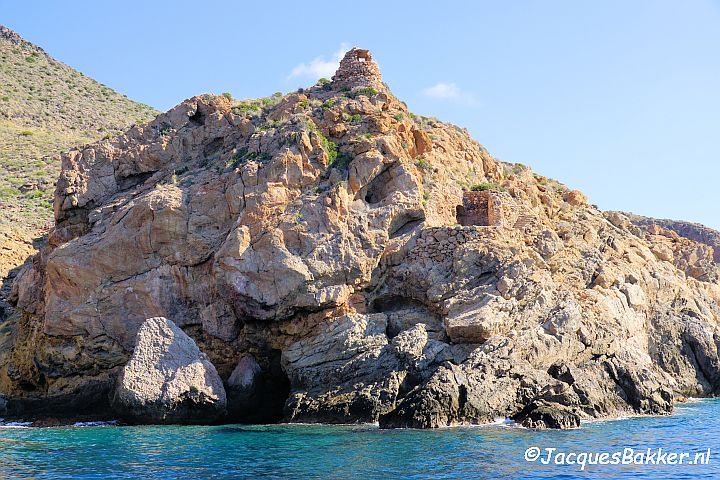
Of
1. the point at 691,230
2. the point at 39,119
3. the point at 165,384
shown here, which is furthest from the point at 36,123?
the point at 691,230

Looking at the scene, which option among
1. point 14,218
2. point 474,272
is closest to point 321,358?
point 474,272

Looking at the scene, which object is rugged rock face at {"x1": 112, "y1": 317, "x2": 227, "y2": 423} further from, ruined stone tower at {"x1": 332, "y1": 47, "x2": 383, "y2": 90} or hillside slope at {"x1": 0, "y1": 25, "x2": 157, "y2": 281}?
hillside slope at {"x1": 0, "y1": 25, "x2": 157, "y2": 281}

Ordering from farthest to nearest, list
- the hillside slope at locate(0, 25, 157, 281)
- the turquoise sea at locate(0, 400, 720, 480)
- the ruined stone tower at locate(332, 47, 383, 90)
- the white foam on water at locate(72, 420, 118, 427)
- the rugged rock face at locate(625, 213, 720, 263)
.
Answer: the rugged rock face at locate(625, 213, 720, 263) < the hillside slope at locate(0, 25, 157, 281) < the ruined stone tower at locate(332, 47, 383, 90) < the white foam on water at locate(72, 420, 118, 427) < the turquoise sea at locate(0, 400, 720, 480)

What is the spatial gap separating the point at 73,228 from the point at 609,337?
24136 millimetres

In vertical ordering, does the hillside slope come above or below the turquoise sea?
above

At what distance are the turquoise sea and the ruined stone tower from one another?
17.6 metres

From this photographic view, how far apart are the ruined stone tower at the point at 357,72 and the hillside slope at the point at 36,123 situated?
22.5 metres

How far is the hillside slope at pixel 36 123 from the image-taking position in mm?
52125

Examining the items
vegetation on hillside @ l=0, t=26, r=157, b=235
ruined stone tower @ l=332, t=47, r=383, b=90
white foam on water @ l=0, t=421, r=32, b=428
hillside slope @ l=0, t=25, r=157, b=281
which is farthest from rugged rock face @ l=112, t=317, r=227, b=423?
vegetation on hillside @ l=0, t=26, r=157, b=235

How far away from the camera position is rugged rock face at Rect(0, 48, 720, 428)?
28.7 meters

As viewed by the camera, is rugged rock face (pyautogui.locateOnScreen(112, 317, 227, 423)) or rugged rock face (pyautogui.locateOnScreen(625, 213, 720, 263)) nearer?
rugged rock face (pyautogui.locateOnScreen(112, 317, 227, 423))

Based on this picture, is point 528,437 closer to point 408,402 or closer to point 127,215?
point 408,402

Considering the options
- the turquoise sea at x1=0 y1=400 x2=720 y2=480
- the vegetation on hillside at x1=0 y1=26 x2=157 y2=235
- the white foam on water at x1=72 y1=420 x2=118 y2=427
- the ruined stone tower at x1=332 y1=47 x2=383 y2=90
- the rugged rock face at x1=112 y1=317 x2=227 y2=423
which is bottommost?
the turquoise sea at x1=0 y1=400 x2=720 y2=480

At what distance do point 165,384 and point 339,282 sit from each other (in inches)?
300
